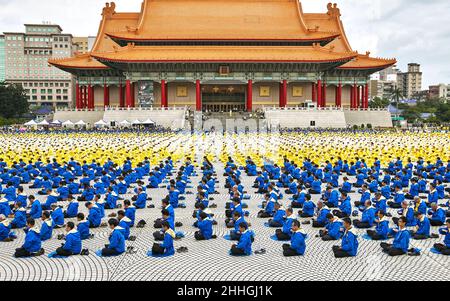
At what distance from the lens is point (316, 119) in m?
55.8

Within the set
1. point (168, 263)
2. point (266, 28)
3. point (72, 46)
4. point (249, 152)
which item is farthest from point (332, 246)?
point (72, 46)

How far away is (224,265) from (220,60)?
49.5 metres

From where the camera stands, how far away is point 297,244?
10898 millimetres

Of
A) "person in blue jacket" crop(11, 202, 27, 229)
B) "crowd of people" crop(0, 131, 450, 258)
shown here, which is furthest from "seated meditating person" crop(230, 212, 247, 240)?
"person in blue jacket" crop(11, 202, 27, 229)

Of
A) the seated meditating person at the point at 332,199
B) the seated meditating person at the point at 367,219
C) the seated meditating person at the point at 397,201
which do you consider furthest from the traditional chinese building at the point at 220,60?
the seated meditating person at the point at 367,219

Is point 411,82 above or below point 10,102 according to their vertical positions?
above

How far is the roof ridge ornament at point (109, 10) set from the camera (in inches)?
2817

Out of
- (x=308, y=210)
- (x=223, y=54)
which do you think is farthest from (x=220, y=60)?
(x=308, y=210)

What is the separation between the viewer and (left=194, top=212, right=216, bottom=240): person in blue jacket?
40.4 feet

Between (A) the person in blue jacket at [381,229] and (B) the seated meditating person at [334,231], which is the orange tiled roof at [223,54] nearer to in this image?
(A) the person in blue jacket at [381,229]

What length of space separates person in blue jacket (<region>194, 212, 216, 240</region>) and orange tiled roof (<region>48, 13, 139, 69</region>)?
5435 centimetres

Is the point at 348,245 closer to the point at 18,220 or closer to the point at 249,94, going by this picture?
the point at 18,220

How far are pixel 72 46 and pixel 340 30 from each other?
98.8m

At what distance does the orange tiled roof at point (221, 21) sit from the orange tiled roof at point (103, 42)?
4.14m
